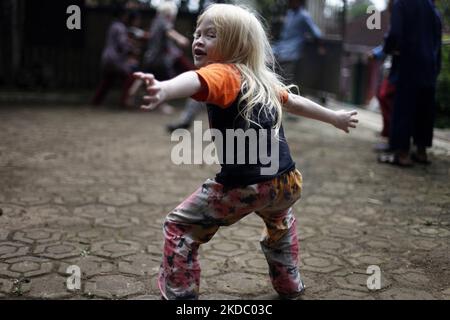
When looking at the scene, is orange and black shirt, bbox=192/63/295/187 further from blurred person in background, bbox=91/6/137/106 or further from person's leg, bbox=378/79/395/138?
blurred person in background, bbox=91/6/137/106

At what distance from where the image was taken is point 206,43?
7.47 ft

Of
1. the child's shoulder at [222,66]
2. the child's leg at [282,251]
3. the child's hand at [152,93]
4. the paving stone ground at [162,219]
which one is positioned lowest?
the paving stone ground at [162,219]

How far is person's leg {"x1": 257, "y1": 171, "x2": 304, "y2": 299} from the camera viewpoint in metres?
2.49

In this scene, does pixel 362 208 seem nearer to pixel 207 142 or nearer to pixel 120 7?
pixel 207 142

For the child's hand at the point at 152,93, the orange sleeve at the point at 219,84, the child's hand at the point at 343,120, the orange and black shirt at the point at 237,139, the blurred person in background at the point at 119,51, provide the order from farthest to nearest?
the blurred person in background at the point at 119,51
the child's hand at the point at 343,120
the orange and black shirt at the point at 237,139
the orange sleeve at the point at 219,84
the child's hand at the point at 152,93

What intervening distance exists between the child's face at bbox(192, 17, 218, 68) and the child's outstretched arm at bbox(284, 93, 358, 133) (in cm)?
42

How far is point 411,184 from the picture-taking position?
4781mm

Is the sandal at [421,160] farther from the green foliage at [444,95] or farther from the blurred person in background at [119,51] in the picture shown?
the blurred person in background at [119,51]

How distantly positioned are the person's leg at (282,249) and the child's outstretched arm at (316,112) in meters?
0.28

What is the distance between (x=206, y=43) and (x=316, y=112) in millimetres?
603

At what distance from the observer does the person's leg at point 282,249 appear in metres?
2.49

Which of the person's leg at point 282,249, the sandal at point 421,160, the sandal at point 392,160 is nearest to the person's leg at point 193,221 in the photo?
the person's leg at point 282,249

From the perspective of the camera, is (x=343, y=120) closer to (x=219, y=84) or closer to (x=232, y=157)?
(x=232, y=157)
